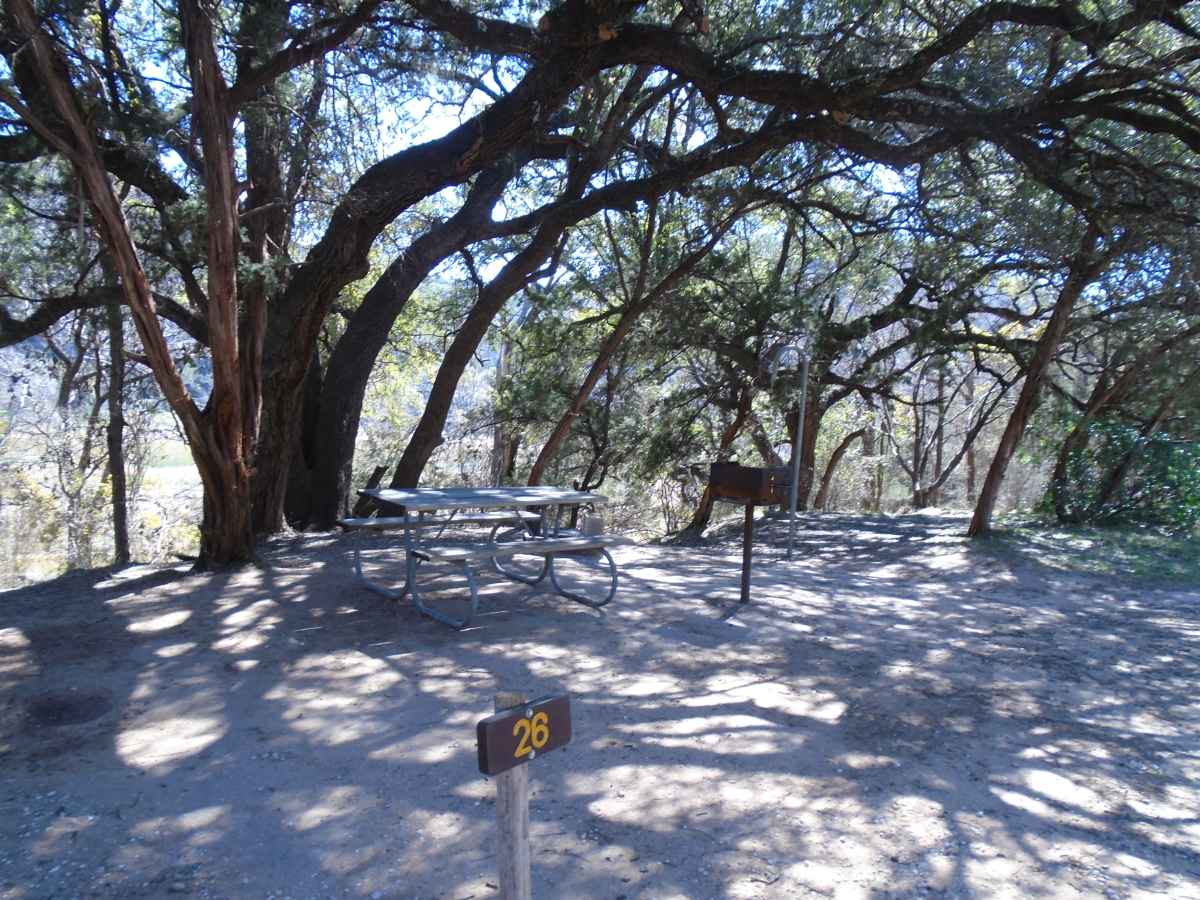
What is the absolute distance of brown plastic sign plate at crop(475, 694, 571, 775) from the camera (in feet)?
5.80

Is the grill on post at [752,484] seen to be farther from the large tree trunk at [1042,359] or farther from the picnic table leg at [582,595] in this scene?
the large tree trunk at [1042,359]

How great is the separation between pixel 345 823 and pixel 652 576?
4.53 m

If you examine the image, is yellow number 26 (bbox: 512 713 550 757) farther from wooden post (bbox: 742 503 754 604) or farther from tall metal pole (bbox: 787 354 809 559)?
tall metal pole (bbox: 787 354 809 559)

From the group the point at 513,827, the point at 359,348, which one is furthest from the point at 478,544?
the point at 359,348

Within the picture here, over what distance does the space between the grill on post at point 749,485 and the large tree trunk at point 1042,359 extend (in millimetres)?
→ 4387

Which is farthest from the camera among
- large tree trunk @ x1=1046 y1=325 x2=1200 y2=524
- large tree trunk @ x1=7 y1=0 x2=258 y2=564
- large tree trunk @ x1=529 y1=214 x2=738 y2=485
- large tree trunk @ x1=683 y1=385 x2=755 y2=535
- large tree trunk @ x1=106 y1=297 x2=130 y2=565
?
large tree trunk @ x1=683 y1=385 x2=755 y2=535

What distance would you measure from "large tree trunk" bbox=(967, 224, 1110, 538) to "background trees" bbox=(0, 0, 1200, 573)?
1.5 inches

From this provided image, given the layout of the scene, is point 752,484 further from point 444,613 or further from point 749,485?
point 444,613

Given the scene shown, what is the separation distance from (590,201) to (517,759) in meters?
7.75

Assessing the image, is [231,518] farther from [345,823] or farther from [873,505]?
[873,505]

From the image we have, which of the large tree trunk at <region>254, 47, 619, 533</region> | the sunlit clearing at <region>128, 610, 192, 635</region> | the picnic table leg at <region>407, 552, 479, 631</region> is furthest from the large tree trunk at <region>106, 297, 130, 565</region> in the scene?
the picnic table leg at <region>407, 552, 479, 631</region>

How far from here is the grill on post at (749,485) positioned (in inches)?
209

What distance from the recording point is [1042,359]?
28.5 ft

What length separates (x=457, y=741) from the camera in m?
3.38
